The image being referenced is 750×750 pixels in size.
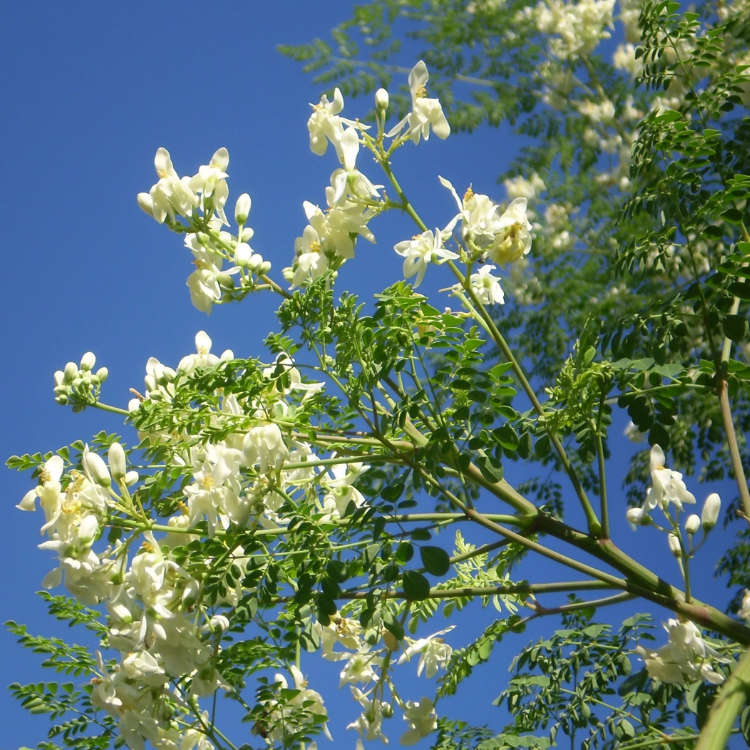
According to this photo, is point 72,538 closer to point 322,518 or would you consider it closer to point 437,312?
point 322,518

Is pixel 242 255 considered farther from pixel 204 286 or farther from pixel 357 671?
pixel 357 671

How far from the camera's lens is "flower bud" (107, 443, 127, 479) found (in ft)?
5.66

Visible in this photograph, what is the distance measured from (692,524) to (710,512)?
45 millimetres

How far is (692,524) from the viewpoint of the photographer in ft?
6.82

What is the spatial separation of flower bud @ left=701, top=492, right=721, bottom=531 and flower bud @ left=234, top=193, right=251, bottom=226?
1.17m

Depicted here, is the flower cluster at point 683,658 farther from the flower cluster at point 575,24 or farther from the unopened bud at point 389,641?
the flower cluster at point 575,24

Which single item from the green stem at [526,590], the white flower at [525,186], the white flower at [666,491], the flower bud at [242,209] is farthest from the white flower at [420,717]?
the white flower at [525,186]

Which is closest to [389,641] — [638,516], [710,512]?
[638,516]

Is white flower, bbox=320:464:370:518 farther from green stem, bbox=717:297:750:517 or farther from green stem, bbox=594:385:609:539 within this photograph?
green stem, bbox=717:297:750:517

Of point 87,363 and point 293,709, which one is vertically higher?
point 87,363

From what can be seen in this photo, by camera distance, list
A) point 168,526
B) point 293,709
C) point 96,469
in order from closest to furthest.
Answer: point 96,469
point 168,526
point 293,709

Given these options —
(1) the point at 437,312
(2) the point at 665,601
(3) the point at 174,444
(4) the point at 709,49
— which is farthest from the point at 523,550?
(4) the point at 709,49

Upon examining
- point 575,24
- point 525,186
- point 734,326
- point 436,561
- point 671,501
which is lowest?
point 436,561

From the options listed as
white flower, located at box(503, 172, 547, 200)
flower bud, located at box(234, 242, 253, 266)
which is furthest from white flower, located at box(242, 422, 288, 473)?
white flower, located at box(503, 172, 547, 200)
